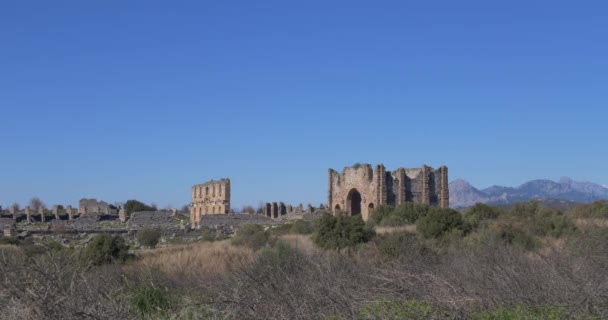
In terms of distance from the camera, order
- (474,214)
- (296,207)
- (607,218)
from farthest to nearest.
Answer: (296,207) → (474,214) → (607,218)

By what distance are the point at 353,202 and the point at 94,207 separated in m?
29.4

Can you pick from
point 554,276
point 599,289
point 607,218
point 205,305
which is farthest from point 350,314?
point 607,218

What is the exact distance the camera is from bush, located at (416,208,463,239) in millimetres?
25531

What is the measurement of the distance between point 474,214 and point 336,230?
801 centimetres

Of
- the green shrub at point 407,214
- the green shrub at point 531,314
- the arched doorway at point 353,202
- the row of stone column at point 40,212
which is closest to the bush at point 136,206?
the row of stone column at point 40,212

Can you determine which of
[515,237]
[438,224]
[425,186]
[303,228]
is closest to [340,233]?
[438,224]

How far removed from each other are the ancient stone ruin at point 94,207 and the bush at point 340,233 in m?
38.4

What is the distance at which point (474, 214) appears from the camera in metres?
31.4

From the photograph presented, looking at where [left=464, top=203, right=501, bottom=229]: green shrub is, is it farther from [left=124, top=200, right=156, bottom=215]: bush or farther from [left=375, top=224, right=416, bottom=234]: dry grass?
[left=124, top=200, right=156, bottom=215]: bush

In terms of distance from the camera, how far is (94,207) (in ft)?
216

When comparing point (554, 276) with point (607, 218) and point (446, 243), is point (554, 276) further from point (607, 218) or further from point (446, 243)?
point (607, 218)

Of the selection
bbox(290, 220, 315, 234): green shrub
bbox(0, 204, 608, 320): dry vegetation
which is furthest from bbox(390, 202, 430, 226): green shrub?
bbox(0, 204, 608, 320): dry vegetation

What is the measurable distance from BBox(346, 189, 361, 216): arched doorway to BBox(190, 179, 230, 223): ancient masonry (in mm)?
11544

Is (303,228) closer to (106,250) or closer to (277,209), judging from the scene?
(106,250)
